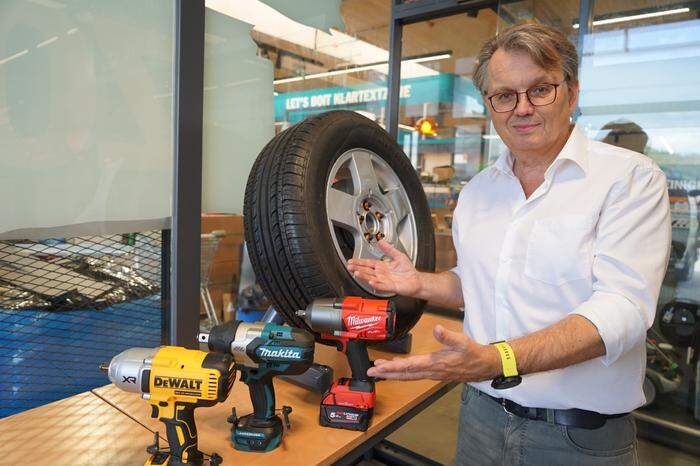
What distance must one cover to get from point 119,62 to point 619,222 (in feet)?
5.46

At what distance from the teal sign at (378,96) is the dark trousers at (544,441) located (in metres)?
3.60

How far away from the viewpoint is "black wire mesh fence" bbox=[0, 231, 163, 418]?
1.50 metres

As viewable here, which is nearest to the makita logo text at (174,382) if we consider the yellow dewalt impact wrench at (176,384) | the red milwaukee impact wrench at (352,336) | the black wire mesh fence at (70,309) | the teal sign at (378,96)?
the yellow dewalt impact wrench at (176,384)

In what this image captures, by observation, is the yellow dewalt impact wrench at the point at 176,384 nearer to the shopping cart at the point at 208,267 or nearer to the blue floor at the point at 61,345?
the blue floor at the point at 61,345

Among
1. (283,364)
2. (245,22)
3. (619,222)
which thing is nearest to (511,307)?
(619,222)

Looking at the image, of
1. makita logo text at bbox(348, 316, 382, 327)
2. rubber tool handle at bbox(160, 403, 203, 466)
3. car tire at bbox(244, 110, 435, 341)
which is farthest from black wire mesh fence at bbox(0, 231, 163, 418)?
makita logo text at bbox(348, 316, 382, 327)

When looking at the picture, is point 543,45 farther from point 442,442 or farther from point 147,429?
point 442,442

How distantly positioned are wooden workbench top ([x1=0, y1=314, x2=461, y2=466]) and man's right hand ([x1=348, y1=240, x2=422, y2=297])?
0.31 m

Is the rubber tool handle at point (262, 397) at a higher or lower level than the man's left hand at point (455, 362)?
lower

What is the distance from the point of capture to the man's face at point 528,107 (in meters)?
1.02

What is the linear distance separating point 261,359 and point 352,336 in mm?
219

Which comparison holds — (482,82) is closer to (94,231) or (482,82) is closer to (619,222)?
(619,222)

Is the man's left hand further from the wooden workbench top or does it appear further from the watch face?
the wooden workbench top

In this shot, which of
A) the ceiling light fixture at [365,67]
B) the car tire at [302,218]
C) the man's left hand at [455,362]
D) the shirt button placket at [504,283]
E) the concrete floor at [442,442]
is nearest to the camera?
the man's left hand at [455,362]
